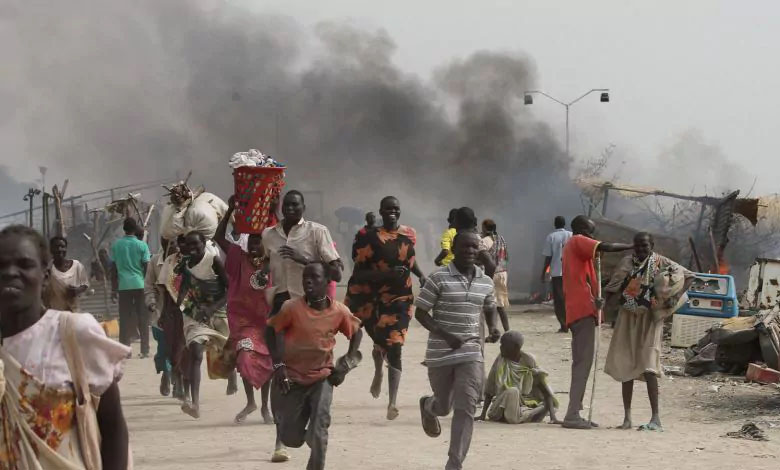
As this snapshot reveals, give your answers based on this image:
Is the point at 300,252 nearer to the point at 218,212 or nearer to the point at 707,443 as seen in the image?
the point at 218,212

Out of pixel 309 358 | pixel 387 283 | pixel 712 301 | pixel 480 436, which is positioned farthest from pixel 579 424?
pixel 712 301

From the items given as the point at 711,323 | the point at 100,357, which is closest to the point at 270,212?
the point at 100,357

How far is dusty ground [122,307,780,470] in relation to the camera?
24.3 feet

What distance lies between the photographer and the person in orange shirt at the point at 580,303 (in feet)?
29.5

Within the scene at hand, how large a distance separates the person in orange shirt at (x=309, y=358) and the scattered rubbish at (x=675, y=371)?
271 inches

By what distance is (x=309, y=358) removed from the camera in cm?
633

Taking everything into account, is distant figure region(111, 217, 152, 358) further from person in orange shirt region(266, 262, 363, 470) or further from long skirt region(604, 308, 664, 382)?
person in orange shirt region(266, 262, 363, 470)

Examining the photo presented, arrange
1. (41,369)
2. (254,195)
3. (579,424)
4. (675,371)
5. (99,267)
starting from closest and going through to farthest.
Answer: (41,369) → (254,195) → (579,424) → (675,371) → (99,267)

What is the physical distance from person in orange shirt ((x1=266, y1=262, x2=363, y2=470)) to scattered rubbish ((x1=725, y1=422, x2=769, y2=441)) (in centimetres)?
351

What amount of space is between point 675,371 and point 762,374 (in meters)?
1.43

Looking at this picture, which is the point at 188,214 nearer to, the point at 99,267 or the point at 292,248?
the point at 292,248

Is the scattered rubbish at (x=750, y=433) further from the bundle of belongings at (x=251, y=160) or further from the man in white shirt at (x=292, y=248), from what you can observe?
the bundle of belongings at (x=251, y=160)

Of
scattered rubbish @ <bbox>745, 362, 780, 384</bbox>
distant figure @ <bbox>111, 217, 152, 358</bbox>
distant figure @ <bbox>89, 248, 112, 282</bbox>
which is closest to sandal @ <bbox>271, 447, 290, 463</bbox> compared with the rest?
scattered rubbish @ <bbox>745, 362, 780, 384</bbox>

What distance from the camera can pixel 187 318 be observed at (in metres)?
9.31
